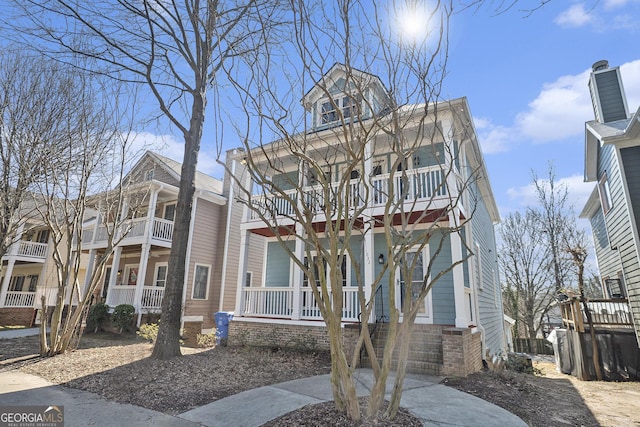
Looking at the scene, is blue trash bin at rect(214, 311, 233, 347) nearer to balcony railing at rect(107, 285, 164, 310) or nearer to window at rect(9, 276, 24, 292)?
balcony railing at rect(107, 285, 164, 310)

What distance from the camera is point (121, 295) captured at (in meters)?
14.1

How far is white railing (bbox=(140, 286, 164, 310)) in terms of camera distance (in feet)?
45.1

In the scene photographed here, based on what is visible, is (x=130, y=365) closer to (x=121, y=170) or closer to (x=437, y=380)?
(x=121, y=170)

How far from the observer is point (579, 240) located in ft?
67.1

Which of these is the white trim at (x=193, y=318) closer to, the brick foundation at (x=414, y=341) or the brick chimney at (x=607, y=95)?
the brick foundation at (x=414, y=341)

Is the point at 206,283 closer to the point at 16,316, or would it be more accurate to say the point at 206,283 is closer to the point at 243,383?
the point at 243,383

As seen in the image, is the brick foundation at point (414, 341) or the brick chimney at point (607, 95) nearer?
the brick foundation at point (414, 341)

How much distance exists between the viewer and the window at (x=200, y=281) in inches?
594

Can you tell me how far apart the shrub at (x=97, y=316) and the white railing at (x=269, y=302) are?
6964mm

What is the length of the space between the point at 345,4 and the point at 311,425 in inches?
174

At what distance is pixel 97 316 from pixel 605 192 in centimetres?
1893

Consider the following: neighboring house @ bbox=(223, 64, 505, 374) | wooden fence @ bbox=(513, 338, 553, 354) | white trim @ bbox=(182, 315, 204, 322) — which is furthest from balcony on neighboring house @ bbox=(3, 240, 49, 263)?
wooden fence @ bbox=(513, 338, 553, 354)

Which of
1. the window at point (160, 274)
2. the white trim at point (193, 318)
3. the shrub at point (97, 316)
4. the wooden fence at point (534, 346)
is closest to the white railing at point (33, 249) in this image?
the window at point (160, 274)

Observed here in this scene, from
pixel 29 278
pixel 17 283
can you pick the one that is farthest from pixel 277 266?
pixel 17 283
